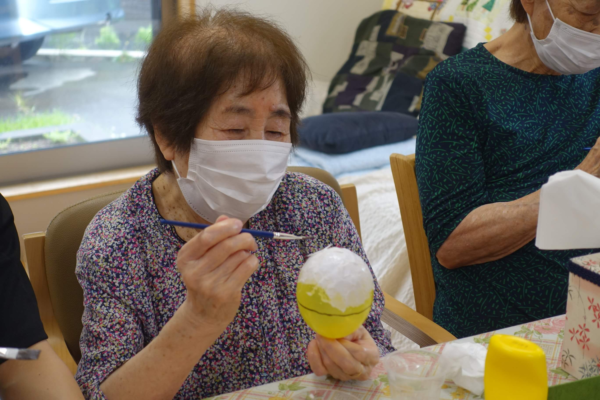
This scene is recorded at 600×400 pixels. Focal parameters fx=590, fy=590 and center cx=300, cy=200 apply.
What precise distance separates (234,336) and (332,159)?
1.80 m

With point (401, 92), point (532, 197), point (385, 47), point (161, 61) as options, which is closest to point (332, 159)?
point (401, 92)

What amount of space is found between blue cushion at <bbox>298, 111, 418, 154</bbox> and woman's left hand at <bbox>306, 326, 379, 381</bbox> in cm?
194

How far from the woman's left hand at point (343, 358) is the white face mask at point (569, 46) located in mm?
958

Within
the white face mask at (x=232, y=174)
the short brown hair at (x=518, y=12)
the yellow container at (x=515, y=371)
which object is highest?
the short brown hair at (x=518, y=12)

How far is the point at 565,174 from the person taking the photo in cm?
88

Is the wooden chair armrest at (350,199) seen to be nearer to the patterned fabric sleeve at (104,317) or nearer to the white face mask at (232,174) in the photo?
the white face mask at (232,174)

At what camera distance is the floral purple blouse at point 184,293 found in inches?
39.5

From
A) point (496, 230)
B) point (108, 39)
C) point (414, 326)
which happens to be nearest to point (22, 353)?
point (414, 326)

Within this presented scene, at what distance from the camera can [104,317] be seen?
1.00 m

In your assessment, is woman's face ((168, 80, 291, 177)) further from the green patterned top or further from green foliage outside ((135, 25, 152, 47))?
green foliage outside ((135, 25, 152, 47))

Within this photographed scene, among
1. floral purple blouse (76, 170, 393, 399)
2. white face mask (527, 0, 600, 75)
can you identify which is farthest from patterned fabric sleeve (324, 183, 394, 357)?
white face mask (527, 0, 600, 75)

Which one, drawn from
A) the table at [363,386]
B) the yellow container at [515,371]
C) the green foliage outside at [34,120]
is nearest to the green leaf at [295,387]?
the table at [363,386]

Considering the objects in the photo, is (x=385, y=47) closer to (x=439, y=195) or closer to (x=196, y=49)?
(x=439, y=195)

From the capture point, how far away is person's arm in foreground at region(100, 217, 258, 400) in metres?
0.82
